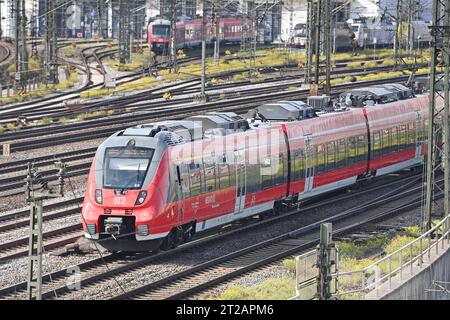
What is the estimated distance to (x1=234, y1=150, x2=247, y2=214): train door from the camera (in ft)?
102

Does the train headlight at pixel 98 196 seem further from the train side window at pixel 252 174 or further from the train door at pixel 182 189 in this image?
the train side window at pixel 252 174

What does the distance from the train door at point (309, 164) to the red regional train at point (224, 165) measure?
0.03 m

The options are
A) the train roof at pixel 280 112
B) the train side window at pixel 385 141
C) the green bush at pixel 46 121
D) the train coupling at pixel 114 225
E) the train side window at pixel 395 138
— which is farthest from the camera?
the green bush at pixel 46 121

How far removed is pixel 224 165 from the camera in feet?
99.2

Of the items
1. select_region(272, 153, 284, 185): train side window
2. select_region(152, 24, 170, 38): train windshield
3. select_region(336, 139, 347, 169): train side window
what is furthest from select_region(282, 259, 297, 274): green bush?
select_region(152, 24, 170, 38): train windshield

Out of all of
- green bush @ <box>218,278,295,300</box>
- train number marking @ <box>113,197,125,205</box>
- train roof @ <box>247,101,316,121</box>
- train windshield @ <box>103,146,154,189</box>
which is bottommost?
green bush @ <box>218,278,295,300</box>

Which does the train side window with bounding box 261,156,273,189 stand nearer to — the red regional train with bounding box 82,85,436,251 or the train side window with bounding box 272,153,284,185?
the red regional train with bounding box 82,85,436,251

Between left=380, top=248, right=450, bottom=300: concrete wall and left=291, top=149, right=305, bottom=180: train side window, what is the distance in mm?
7592

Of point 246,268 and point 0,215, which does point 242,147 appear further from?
point 0,215

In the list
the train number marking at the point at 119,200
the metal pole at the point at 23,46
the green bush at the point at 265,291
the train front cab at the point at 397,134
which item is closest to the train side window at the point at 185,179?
the train number marking at the point at 119,200

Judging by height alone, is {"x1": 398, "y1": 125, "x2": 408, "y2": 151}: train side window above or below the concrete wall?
above

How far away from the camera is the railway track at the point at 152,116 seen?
149ft

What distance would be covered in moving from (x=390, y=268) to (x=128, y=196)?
23.6ft

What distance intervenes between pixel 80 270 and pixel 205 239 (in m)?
4.92
